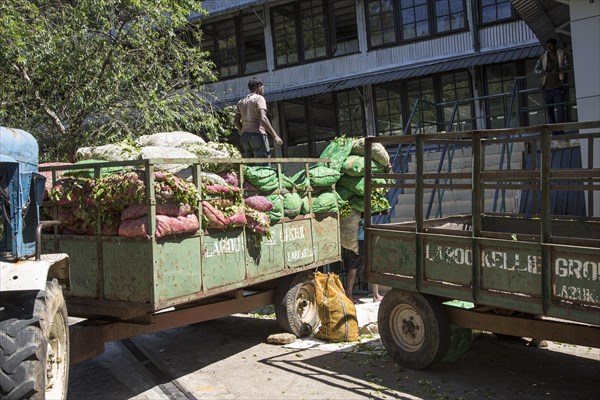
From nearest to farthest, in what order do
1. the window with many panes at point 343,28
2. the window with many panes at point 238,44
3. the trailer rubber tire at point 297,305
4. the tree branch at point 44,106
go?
the trailer rubber tire at point 297,305, the tree branch at point 44,106, the window with many panes at point 343,28, the window with many panes at point 238,44

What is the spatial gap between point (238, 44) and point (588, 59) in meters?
14.4

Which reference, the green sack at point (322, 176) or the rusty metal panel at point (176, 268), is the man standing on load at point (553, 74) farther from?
the rusty metal panel at point (176, 268)

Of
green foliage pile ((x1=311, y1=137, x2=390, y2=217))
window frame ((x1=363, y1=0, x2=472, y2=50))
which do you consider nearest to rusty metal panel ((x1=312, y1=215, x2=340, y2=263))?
green foliage pile ((x1=311, y1=137, x2=390, y2=217))

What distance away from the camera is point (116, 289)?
18.2ft

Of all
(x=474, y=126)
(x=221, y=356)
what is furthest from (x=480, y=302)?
(x=474, y=126)

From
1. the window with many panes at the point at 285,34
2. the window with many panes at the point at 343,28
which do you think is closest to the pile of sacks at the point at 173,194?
the window with many panes at the point at 343,28

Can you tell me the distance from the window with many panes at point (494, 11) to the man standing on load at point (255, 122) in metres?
10.1

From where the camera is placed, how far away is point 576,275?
500 cm

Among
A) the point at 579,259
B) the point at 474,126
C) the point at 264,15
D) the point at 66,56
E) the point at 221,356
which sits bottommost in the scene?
the point at 221,356

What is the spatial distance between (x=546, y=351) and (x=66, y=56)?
9552 mm

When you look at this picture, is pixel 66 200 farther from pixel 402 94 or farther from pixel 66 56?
pixel 402 94

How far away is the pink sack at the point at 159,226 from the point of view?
533 cm

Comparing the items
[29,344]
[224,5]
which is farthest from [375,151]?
[224,5]

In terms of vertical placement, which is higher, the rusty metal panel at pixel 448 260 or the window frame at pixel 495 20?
the window frame at pixel 495 20
